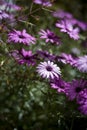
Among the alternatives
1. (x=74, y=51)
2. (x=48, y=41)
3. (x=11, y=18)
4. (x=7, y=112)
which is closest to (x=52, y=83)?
(x=48, y=41)

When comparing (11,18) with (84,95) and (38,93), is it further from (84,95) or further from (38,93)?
(84,95)

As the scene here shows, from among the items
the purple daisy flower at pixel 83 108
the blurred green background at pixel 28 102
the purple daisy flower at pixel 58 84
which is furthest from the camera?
the blurred green background at pixel 28 102

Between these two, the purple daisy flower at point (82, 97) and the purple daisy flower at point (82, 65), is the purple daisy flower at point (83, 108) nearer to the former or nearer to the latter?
the purple daisy flower at point (82, 97)

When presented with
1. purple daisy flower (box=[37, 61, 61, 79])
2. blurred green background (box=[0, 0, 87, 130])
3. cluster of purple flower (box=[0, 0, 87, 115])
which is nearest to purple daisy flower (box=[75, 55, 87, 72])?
cluster of purple flower (box=[0, 0, 87, 115])

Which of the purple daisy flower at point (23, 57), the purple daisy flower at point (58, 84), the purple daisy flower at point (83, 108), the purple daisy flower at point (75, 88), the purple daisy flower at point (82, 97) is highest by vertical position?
the purple daisy flower at point (23, 57)

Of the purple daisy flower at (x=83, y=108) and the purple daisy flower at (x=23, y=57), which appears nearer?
the purple daisy flower at (x=83, y=108)

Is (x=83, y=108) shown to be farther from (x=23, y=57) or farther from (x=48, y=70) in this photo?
(x=23, y=57)

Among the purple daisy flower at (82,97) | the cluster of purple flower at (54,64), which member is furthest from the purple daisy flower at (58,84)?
the purple daisy flower at (82,97)

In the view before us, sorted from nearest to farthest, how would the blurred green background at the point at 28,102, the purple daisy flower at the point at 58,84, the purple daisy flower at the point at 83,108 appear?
1. the purple daisy flower at the point at 83,108
2. the purple daisy flower at the point at 58,84
3. the blurred green background at the point at 28,102
